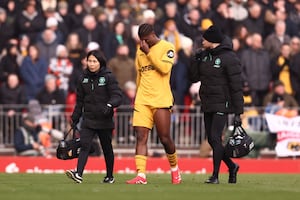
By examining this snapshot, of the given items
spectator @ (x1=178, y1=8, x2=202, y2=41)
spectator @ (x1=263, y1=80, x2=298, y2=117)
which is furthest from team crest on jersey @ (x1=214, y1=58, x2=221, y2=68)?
spectator @ (x1=178, y1=8, x2=202, y2=41)

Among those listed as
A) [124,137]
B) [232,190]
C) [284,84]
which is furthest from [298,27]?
[232,190]

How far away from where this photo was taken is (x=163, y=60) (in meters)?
17.1

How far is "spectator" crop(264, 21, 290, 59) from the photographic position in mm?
28375

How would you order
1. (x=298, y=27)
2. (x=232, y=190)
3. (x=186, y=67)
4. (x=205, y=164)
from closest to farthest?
(x=232, y=190), (x=205, y=164), (x=186, y=67), (x=298, y=27)

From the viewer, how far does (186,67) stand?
2747 cm

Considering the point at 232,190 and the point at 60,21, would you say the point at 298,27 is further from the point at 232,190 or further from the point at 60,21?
the point at 232,190

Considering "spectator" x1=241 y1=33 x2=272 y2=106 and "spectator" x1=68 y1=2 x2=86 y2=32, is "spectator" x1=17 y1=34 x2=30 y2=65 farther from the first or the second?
"spectator" x1=241 y1=33 x2=272 y2=106

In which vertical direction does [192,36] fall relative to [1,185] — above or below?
above

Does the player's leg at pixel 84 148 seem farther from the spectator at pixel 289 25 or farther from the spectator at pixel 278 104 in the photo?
the spectator at pixel 289 25

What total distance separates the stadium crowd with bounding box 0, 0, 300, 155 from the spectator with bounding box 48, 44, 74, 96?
2 centimetres

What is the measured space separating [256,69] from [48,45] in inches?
200

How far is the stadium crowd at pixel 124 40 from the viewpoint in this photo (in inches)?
1074

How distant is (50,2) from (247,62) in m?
5.25

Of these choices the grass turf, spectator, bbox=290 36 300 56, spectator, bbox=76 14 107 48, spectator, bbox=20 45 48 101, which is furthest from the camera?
spectator, bbox=290 36 300 56
